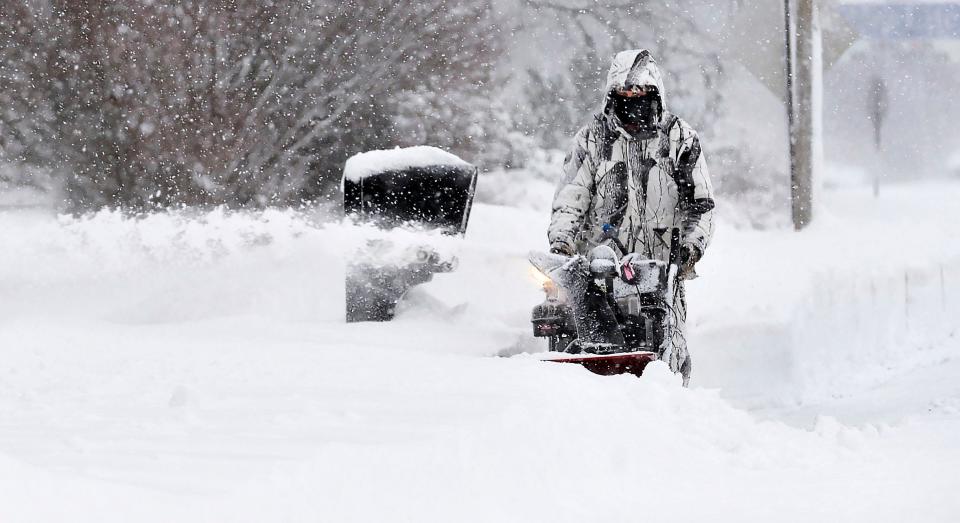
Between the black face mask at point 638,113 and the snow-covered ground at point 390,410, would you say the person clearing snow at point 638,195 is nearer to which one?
the black face mask at point 638,113

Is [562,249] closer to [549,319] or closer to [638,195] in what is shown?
[549,319]

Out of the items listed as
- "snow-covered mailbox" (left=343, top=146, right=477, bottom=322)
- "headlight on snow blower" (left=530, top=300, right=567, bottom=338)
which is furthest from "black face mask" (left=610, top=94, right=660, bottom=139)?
"snow-covered mailbox" (left=343, top=146, right=477, bottom=322)

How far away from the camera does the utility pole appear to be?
14.8 m

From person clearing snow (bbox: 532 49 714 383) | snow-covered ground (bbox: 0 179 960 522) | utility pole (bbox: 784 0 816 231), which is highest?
utility pole (bbox: 784 0 816 231)

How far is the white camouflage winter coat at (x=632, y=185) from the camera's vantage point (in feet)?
19.9

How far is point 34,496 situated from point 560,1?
20872 millimetres

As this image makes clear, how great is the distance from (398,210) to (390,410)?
3236 millimetres

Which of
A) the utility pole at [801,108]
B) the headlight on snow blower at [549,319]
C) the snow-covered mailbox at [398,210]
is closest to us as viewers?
the headlight on snow blower at [549,319]

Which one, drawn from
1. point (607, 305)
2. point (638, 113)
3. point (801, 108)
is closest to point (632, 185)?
point (638, 113)

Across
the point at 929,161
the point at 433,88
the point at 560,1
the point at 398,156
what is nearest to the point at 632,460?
the point at 398,156

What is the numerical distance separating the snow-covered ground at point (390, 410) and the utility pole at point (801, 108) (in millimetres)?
4986

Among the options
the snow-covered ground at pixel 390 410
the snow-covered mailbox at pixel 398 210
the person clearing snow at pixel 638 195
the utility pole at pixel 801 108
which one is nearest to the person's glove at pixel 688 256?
the person clearing snow at pixel 638 195

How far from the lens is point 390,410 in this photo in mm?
4512

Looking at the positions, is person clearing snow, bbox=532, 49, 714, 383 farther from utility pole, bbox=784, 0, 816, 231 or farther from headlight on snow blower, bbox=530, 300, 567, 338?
utility pole, bbox=784, 0, 816, 231
